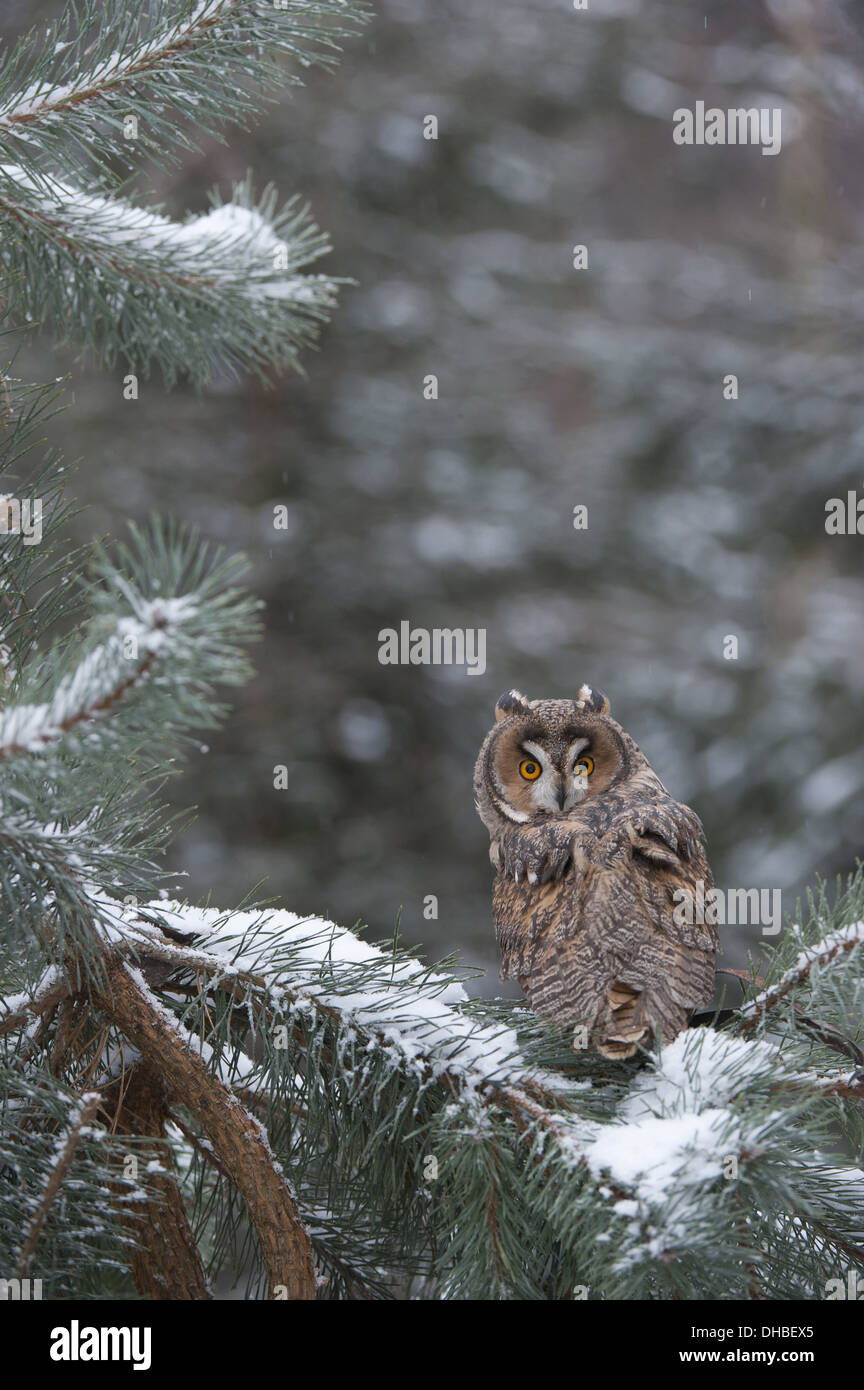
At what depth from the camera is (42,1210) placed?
3.28ft

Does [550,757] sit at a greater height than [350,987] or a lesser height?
greater

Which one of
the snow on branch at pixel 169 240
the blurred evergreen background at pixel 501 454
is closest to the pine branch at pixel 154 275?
the snow on branch at pixel 169 240

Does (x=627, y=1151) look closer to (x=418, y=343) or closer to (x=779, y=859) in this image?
(x=779, y=859)

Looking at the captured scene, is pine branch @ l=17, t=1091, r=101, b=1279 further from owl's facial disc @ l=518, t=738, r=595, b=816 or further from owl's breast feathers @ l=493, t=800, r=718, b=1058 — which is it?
owl's facial disc @ l=518, t=738, r=595, b=816

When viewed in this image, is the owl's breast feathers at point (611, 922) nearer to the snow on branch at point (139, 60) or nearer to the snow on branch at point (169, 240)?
the snow on branch at point (169, 240)

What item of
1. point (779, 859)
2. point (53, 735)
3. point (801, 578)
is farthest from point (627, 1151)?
point (801, 578)

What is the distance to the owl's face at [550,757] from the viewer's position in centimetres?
188

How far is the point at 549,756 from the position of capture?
189cm

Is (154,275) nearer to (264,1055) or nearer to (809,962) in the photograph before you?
(264,1055)

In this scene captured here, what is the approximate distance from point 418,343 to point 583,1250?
463 cm

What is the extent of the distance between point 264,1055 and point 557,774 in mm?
817

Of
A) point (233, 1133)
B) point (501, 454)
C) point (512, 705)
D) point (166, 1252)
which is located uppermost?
point (501, 454)

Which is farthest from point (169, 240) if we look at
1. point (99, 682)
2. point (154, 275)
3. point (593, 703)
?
point (593, 703)
